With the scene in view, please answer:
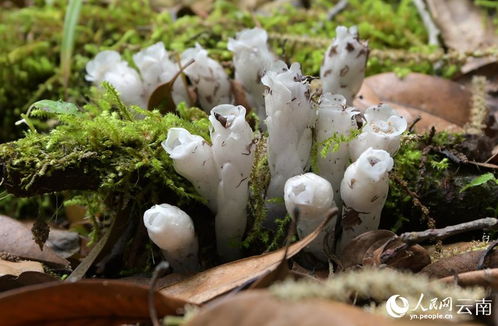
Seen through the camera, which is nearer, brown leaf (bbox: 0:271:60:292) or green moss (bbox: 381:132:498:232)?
brown leaf (bbox: 0:271:60:292)

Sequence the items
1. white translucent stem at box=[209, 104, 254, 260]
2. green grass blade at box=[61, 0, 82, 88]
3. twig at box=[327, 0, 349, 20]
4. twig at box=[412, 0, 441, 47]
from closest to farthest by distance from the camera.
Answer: white translucent stem at box=[209, 104, 254, 260] → green grass blade at box=[61, 0, 82, 88] → twig at box=[412, 0, 441, 47] → twig at box=[327, 0, 349, 20]

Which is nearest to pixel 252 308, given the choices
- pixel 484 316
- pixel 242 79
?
pixel 484 316

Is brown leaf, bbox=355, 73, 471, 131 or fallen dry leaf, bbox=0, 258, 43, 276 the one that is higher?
brown leaf, bbox=355, 73, 471, 131

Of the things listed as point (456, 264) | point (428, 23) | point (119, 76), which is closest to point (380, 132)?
point (456, 264)

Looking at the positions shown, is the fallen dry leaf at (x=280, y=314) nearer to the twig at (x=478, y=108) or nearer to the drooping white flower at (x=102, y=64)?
the twig at (x=478, y=108)

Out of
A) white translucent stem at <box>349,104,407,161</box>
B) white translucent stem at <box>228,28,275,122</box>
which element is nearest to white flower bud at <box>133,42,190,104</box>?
white translucent stem at <box>228,28,275,122</box>

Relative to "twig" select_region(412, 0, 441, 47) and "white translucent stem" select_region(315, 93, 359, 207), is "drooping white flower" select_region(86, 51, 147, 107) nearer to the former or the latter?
"white translucent stem" select_region(315, 93, 359, 207)

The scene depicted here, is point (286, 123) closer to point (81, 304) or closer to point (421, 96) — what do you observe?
point (81, 304)

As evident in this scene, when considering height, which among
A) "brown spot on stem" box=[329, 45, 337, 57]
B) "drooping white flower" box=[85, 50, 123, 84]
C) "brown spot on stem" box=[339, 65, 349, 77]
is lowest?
"drooping white flower" box=[85, 50, 123, 84]
